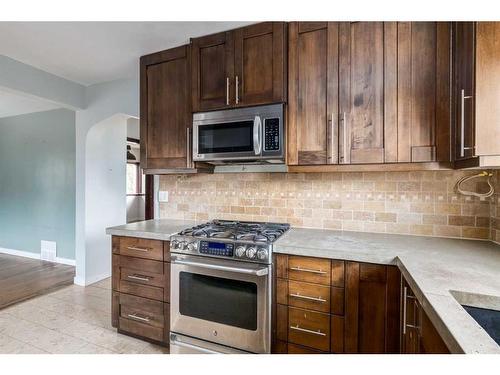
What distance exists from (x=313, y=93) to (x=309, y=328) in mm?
1467

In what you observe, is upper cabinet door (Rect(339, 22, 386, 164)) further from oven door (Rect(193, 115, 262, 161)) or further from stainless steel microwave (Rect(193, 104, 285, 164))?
oven door (Rect(193, 115, 262, 161))

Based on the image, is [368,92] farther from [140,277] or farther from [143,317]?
[143,317]

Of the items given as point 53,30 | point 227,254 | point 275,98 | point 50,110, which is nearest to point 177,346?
point 227,254

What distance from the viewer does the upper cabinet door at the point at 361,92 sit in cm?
168

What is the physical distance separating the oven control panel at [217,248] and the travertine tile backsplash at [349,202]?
0.67 m

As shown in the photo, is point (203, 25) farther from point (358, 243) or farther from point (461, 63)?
point (358, 243)

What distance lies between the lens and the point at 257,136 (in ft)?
6.15

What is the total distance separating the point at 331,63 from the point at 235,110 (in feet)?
2.35

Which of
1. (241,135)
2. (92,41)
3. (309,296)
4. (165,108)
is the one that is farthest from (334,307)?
(92,41)

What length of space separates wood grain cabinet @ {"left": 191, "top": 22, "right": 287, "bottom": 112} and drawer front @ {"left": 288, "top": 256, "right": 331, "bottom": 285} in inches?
41.8

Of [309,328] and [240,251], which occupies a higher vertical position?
[240,251]

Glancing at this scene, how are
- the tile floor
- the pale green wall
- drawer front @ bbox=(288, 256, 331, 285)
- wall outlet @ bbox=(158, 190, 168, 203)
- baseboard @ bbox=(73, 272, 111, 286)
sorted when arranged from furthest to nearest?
the pale green wall → baseboard @ bbox=(73, 272, 111, 286) → wall outlet @ bbox=(158, 190, 168, 203) → the tile floor → drawer front @ bbox=(288, 256, 331, 285)

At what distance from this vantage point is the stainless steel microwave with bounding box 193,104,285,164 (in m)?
1.86

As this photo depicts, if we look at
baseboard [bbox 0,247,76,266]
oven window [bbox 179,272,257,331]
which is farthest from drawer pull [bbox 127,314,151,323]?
baseboard [bbox 0,247,76,266]
